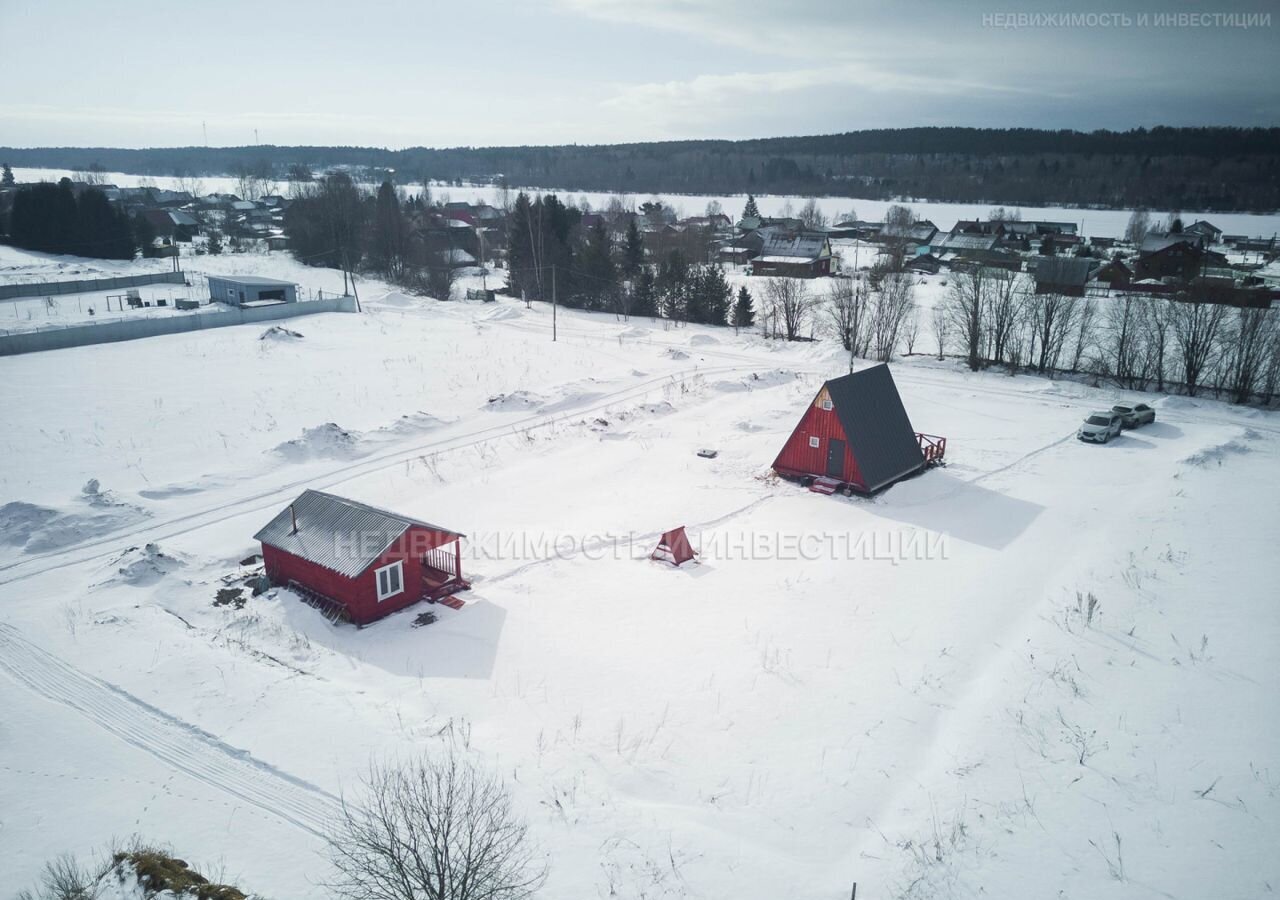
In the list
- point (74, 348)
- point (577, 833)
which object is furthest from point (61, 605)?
point (74, 348)

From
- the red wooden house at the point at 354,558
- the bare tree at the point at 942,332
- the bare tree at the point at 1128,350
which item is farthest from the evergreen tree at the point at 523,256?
the red wooden house at the point at 354,558

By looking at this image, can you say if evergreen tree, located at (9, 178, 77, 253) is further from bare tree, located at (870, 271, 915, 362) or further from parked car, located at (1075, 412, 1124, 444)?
parked car, located at (1075, 412, 1124, 444)

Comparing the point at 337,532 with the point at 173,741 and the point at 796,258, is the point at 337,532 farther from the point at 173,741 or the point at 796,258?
the point at 796,258

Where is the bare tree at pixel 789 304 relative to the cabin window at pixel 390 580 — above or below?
above

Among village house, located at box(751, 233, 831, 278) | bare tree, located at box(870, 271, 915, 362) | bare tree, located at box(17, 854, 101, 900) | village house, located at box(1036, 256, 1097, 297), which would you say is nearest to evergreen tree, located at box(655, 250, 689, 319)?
bare tree, located at box(870, 271, 915, 362)

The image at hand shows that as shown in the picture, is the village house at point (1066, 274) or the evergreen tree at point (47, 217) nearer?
the village house at point (1066, 274)

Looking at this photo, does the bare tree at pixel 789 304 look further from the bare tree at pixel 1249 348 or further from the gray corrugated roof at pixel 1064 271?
the bare tree at pixel 1249 348

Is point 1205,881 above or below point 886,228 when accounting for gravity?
below

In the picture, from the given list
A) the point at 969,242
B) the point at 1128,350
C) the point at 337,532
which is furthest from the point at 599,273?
the point at 969,242

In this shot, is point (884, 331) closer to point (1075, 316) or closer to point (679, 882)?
point (1075, 316)
